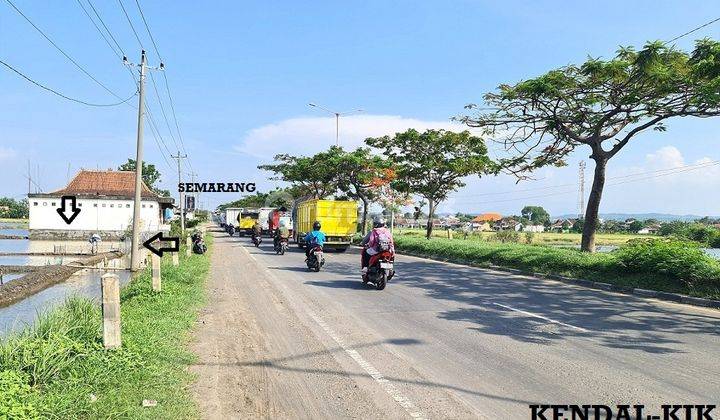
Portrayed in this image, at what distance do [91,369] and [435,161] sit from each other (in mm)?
28622

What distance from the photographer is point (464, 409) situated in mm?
5324

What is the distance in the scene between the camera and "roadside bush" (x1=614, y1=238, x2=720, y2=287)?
1318 cm

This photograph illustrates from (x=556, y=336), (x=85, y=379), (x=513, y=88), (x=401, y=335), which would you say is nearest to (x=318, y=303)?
(x=401, y=335)

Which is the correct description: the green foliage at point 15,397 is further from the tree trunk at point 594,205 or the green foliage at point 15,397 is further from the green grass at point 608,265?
the tree trunk at point 594,205

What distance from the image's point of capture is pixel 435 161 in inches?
1315

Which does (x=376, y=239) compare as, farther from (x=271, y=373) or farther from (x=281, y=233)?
(x=281, y=233)

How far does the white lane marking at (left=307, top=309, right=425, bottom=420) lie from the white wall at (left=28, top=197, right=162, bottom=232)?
4514cm

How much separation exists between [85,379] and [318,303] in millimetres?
6514

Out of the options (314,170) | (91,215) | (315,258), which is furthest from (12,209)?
(315,258)

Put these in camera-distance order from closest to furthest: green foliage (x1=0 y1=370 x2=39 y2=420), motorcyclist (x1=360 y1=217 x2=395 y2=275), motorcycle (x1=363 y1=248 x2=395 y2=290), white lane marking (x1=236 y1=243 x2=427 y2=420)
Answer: green foliage (x1=0 y1=370 x2=39 y2=420) → white lane marking (x1=236 y1=243 x2=427 y2=420) → motorcycle (x1=363 y1=248 x2=395 y2=290) → motorcyclist (x1=360 y1=217 x2=395 y2=275)

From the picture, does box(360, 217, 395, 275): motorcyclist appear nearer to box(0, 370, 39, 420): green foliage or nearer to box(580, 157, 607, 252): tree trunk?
box(580, 157, 607, 252): tree trunk

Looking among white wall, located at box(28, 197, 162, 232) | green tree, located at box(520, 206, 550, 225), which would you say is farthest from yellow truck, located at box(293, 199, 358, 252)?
green tree, located at box(520, 206, 550, 225)

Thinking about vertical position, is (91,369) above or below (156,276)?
below

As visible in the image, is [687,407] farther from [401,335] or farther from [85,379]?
→ [85,379]
